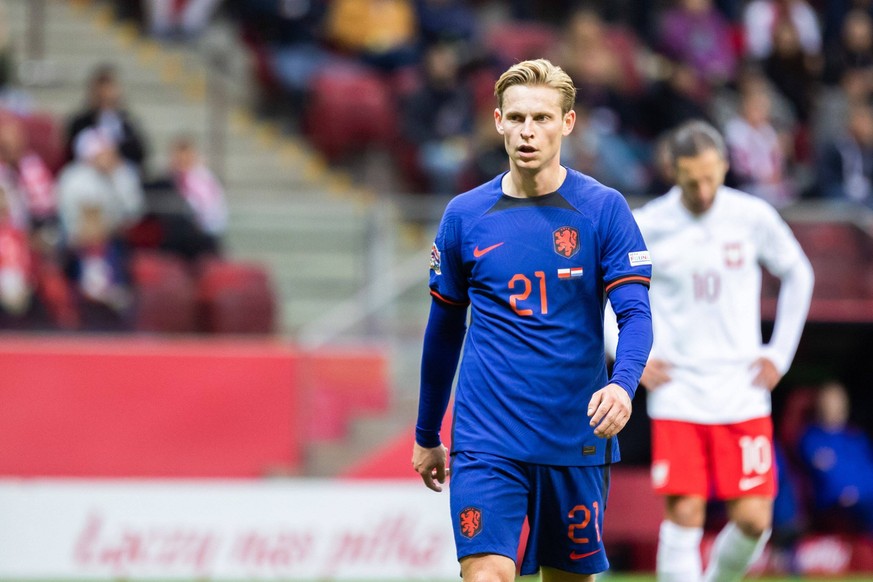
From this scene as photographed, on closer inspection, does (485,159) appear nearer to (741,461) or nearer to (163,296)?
(163,296)

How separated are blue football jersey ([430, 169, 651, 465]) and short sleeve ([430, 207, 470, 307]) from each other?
0.13ft

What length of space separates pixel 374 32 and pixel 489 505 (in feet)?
32.7

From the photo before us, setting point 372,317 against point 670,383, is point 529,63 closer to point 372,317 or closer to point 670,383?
point 670,383

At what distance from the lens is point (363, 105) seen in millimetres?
13336

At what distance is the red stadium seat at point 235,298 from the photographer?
438 inches

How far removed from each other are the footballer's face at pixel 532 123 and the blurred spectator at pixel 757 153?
329 inches

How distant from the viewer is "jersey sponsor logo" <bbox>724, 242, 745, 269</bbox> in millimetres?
7086

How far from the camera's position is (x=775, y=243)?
284 inches

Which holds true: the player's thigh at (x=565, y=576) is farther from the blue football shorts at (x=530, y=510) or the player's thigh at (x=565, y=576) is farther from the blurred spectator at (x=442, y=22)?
the blurred spectator at (x=442, y=22)

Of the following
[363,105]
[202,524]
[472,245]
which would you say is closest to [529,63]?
[472,245]

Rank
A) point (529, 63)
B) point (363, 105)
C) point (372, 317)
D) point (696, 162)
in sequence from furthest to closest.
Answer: point (363, 105)
point (372, 317)
point (696, 162)
point (529, 63)

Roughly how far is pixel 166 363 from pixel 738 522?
17.0 feet

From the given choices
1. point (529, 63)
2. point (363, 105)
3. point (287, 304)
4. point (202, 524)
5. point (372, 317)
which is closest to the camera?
point (529, 63)

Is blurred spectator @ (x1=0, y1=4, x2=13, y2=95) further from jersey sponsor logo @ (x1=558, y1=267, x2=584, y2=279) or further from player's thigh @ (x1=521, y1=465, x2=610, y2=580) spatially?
player's thigh @ (x1=521, y1=465, x2=610, y2=580)
